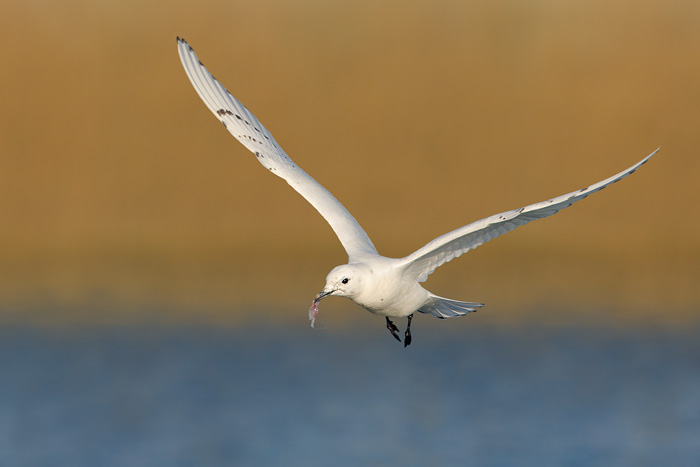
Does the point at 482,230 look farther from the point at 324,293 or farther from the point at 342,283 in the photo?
the point at 324,293

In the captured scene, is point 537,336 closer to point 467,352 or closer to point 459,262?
point 467,352

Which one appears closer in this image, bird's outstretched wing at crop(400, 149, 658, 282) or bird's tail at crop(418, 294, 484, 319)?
bird's outstretched wing at crop(400, 149, 658, 282)

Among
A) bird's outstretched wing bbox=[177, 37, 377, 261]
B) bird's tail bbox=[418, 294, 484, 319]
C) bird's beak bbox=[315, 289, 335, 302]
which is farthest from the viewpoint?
bird's outstretched wing bbox=[177, 37, 377, 261]

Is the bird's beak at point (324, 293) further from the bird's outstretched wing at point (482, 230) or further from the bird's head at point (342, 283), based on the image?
the bird's outstretched wing at point (482, 230)

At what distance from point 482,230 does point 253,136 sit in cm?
306

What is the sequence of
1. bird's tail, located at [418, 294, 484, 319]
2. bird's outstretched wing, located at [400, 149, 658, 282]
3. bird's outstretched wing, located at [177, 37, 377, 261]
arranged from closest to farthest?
bird's outstretched wing, located at [400, 149, 658, 282]
bird's tail, located at [418, 294, 484, 319]
bird's outstretched wing, located at [177, 37, 377, 261]

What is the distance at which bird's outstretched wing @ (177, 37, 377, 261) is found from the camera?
37.3 feet

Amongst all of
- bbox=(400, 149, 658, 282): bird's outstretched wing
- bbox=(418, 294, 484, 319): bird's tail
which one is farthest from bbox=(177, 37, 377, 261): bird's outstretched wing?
bbox=(400, 149, 658, 282): bird's outstretched wing

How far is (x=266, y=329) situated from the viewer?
1900 cm

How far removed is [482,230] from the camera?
9.86m

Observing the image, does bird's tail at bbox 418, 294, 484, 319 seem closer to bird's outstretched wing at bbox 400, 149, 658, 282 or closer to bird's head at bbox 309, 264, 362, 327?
bird's outstretched wing at bbox 400, 149, 658, 282

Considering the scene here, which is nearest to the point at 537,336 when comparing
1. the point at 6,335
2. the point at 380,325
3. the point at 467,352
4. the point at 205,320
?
the point at 467,352

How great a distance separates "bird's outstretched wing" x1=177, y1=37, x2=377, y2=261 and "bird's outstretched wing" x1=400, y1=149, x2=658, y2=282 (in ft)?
4.03

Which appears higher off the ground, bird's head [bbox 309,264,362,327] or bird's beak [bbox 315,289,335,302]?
bird's head [bbox 309,264,362,327]
